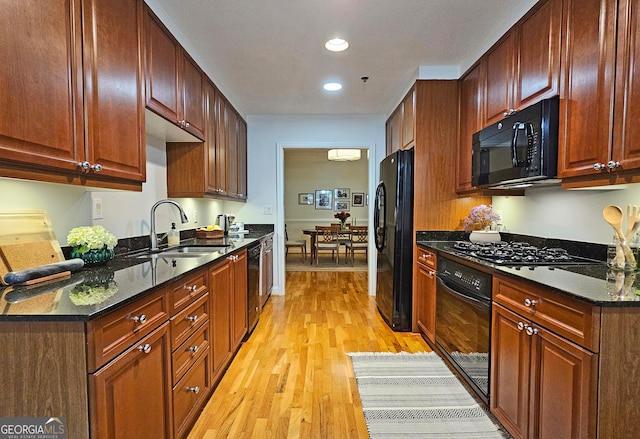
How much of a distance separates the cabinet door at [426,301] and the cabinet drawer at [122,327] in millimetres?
2034

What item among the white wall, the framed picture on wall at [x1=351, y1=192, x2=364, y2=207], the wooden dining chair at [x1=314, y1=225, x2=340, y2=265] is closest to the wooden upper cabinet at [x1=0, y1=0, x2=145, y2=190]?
the white wall

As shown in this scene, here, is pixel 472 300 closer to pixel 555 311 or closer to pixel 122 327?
pixel 555 311

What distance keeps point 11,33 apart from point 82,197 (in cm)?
96

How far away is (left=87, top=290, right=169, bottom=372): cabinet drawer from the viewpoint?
1.00 meters

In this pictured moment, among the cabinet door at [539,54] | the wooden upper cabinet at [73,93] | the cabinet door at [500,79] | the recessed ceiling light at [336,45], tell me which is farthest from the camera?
the recessed ceiling light at [336,45]

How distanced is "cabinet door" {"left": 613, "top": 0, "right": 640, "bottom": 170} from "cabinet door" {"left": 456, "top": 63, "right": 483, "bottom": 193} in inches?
47.9

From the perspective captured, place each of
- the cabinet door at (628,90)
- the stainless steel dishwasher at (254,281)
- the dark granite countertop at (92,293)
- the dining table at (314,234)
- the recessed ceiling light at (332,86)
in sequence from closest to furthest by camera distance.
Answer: the dark granite countertop at (92,293)
the cabinet door at (628,90)
the stainless steel dishwasher at (254,281)
the recessed ceiling light at (332,86)
the dining table at (314,234)

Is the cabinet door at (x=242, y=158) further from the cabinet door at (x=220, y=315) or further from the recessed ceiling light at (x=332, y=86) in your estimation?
the cabinet door at (x=220, y=315)

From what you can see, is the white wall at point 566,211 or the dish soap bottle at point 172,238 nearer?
the white wall at point 566,211

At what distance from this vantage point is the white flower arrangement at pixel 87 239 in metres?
1.62

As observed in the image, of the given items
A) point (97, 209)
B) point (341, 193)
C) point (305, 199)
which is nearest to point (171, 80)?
point (97, 209)

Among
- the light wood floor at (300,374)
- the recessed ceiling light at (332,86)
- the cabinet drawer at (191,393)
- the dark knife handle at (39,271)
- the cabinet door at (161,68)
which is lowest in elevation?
the light wood floor at (300,374)

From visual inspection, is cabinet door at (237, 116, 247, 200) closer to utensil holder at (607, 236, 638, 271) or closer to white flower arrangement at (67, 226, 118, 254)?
white flower arrangement at (67, 226, 118, 254)

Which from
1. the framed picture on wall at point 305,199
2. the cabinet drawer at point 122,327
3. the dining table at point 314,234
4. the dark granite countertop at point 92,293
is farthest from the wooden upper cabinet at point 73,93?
the framed picture on wall at point 305,199
